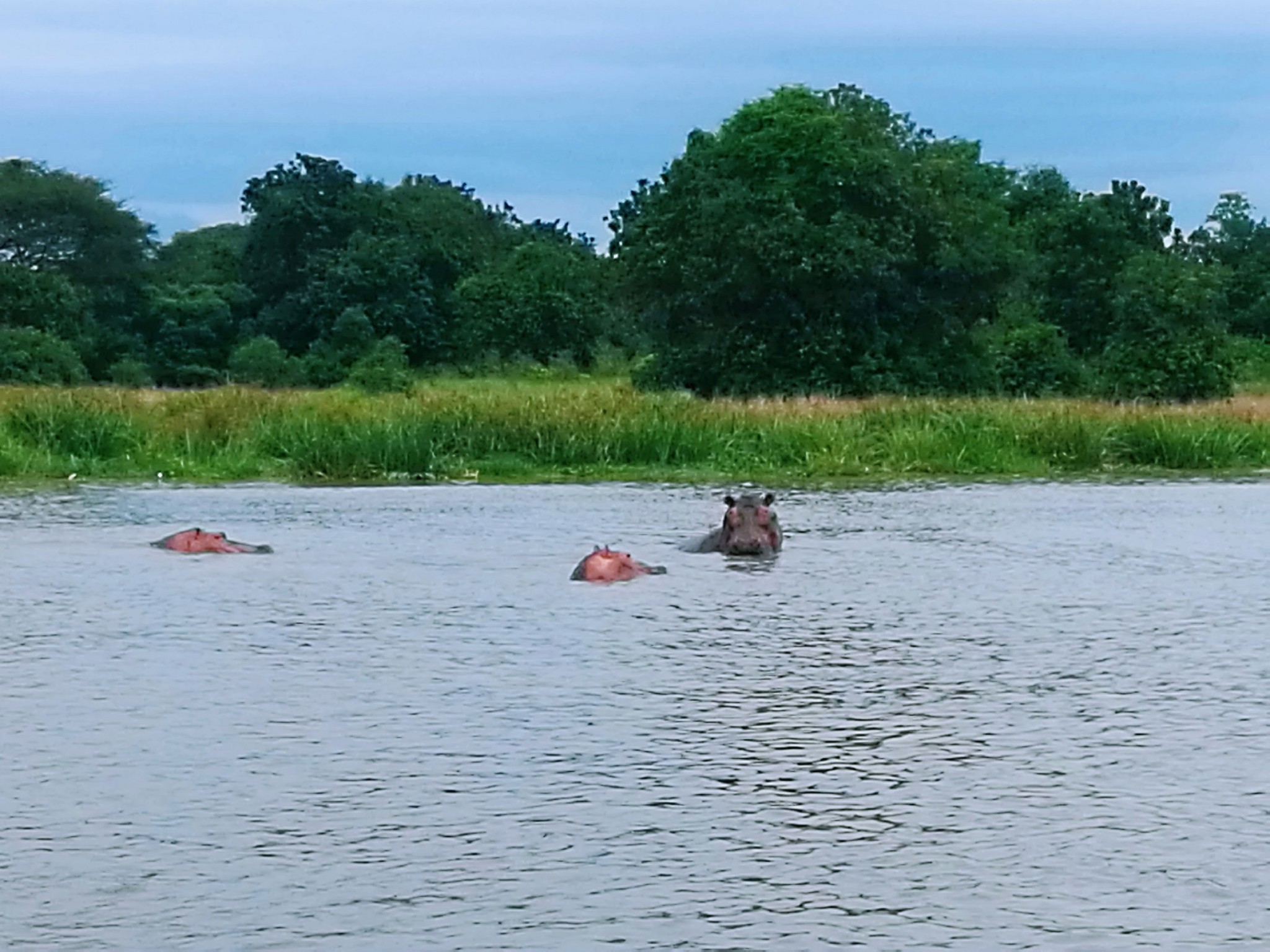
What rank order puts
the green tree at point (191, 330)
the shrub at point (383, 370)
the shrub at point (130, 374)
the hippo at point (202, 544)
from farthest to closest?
the green tree at point (191, 330)
the shrub at point (130, 374)
the shrub at point (383, 370)
the hippo at point (202, 544)

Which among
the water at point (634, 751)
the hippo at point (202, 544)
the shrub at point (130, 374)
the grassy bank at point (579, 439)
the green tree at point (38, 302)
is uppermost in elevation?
the green tree at point (38, 302)

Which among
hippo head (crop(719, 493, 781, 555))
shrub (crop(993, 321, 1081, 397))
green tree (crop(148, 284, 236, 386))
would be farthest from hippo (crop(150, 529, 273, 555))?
green tree (crop(148, 284, 236, 386))

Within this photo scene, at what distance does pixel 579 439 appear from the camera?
90.4 feet

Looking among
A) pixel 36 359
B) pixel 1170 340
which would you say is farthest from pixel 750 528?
pixel 36 359

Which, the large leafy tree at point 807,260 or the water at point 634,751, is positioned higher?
the large leafy tree at point 807,260

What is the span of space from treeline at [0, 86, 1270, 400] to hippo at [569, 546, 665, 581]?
27278mm

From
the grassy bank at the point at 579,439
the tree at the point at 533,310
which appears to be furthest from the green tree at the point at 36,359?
the grassy bank at the point at 579,439

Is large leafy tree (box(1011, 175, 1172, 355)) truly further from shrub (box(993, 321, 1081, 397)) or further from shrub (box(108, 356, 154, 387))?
shrub (box(108, 356, 154, 387))

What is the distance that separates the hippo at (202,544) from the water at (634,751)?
0.89ft

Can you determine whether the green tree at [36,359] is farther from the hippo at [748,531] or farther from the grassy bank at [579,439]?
the hippo at [748,531]

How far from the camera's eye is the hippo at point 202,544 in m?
17.1

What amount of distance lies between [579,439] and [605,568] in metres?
12.2

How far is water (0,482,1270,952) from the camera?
683 cm

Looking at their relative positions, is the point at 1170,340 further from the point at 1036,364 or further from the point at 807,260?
the point at 807,260
